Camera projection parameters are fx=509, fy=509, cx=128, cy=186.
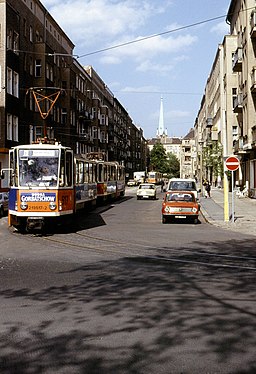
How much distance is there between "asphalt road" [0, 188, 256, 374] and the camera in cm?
495

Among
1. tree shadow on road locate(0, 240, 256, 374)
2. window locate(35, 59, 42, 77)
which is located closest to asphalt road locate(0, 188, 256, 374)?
tree shadow on road locate(0, 240, 256, 374)

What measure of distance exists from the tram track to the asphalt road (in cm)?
2

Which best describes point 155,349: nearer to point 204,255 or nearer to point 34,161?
point 204,255

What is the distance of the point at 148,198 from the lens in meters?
45.0

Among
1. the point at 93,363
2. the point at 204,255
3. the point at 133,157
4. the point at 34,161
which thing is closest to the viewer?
the point at 93,363

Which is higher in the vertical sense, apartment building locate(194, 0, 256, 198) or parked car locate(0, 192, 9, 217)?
apartment building locate(194, 0, 256, 198)

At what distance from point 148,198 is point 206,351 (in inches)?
1569

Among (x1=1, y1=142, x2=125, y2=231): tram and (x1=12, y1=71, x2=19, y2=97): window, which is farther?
(x1=12, y1=71, x2=19, y2=97): window

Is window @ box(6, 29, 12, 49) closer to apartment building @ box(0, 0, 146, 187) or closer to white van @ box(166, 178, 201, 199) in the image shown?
apartment building @ box(0, 0, 146, 187)

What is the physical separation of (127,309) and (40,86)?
4155 centimetres

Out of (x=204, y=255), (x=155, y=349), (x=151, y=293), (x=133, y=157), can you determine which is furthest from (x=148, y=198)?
(x=133, y=157)

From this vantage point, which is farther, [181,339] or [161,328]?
[161,328]

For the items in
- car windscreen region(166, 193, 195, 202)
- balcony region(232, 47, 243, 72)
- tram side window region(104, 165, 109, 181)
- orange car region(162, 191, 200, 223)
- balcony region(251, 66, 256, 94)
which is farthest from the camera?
balcony region(232, 47, 243, 72)

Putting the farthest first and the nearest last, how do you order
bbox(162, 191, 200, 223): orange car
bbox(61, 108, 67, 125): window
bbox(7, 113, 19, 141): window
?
bbox(61, 108, 67, 125): window → bbox(7, 113, 19, 141): window → bbox(162, 191, 200, 223): orange car
